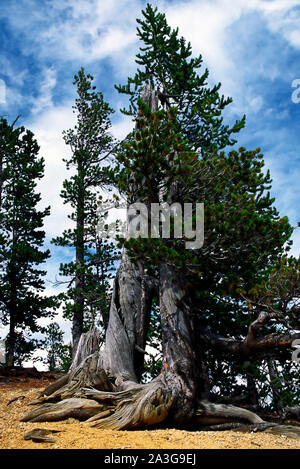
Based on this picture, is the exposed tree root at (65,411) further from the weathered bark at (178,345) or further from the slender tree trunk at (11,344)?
the slender tree trunk at (11,344)

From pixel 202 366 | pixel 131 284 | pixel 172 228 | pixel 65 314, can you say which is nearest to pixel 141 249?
pixel 172 228

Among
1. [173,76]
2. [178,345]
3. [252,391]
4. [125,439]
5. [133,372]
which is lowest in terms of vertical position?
[252,391]

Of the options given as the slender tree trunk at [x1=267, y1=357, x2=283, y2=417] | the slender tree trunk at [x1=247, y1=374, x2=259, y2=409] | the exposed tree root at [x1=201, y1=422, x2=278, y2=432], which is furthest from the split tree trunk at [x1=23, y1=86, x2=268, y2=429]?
the slender tree trunk at [x1=247, y1=374, x2=259, y2=409]

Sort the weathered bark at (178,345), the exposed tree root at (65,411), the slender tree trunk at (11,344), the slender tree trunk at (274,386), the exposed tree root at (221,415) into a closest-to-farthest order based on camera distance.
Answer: the exposed tree root at (65,411) → the weathered bark at (178,345) → the exposed tree root at (221,415) → the slender tree trunk at (274,386) → the slender tree trunk at (11,344)

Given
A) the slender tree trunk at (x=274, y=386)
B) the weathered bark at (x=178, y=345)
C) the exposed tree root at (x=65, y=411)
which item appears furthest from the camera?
the slender tree trunk at (x=274, y=386)

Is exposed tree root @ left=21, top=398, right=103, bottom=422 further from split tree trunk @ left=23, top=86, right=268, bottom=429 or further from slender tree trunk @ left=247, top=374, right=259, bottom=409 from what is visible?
slender tree trunk @ left=247, top=374, right=259, bottom=409

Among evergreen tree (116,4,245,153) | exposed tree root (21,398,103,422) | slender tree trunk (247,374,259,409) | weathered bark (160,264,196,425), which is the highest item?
evergreen tree (116,4,245,153)

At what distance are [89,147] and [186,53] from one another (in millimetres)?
7029

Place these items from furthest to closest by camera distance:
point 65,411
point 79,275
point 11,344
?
1. point 11,344
2. point 79,275
3. point 65,411

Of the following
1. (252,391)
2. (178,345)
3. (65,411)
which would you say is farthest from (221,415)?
(65,411)

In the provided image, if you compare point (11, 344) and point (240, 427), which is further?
point (11, 344)

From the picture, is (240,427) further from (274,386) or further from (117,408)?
(117,408)

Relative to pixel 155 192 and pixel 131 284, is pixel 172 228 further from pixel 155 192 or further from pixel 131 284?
pixel 131 284

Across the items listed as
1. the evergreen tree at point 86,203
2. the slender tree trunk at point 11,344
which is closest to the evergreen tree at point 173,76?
the evergreen tree at point 86,203
